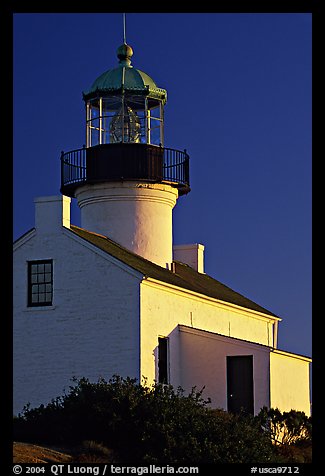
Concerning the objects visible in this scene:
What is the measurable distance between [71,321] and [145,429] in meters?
6.43

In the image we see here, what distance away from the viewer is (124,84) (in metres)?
33.8

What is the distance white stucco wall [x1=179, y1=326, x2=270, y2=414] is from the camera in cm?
3097

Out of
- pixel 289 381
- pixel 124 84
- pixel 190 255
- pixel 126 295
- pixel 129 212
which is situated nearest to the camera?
pixel 126 295

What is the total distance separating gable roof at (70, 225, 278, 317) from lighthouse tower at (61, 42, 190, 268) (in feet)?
2.08

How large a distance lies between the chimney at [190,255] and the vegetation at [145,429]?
41.9ft

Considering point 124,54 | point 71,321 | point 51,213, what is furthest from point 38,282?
point 124,54

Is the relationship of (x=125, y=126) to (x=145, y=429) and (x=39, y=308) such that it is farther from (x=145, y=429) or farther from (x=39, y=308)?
Result: (x=145, y=429)

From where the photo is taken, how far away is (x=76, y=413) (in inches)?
958

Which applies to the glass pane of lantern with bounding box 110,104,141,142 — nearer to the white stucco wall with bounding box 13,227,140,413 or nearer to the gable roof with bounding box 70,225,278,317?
the gable roof with bounding box 70,225,278,317

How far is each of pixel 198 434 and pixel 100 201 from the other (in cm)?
1137
